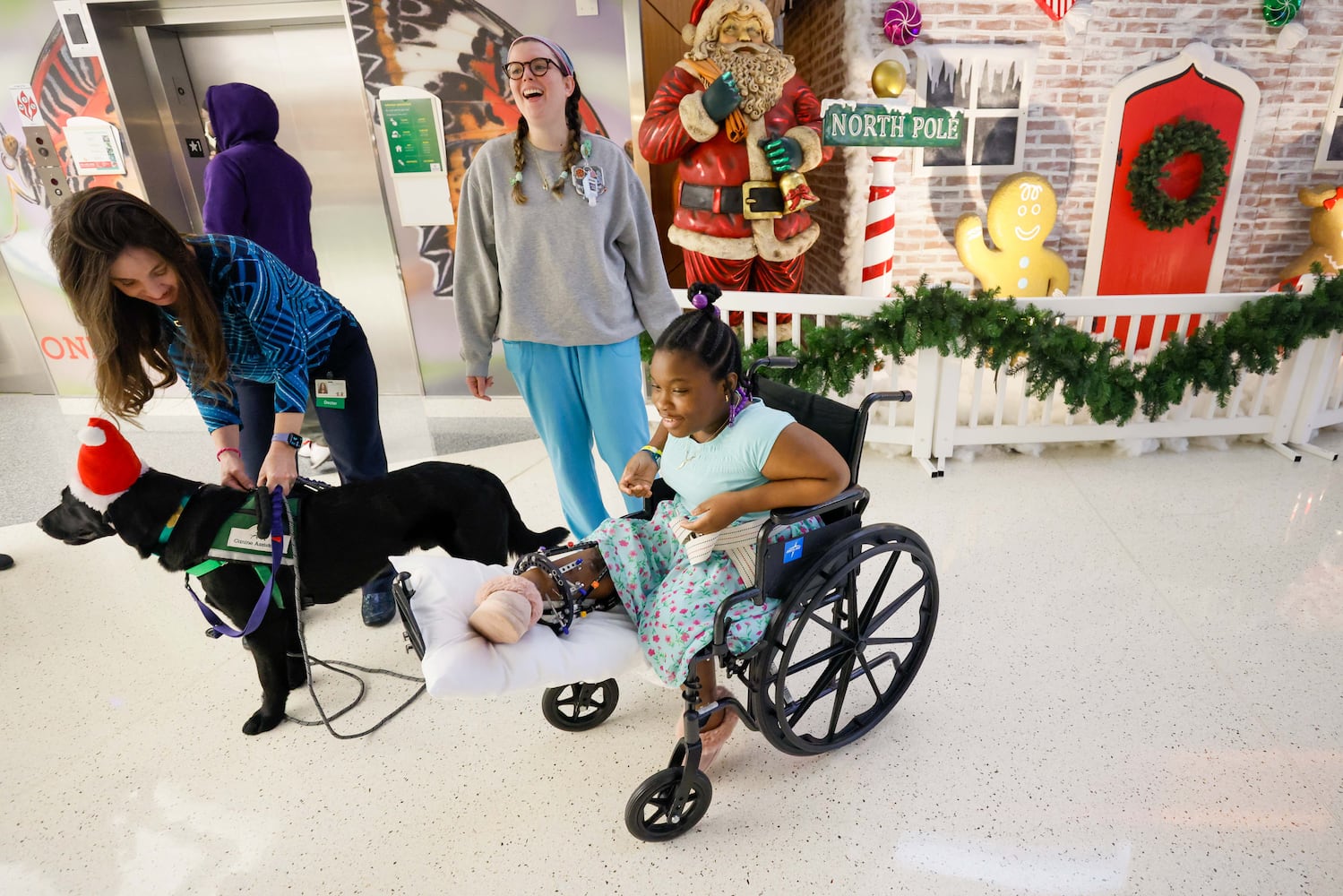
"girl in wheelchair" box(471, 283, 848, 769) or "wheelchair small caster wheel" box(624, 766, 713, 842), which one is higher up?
"girl in wheelchair" box(471, 283, 848, 769)

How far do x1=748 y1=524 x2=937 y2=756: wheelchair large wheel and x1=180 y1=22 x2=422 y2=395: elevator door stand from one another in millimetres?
3120

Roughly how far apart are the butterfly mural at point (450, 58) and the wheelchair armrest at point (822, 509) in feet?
8.46

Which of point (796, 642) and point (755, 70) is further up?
point (755, 70)

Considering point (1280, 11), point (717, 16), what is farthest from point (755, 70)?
point (1280, 11)

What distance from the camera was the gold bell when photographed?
9.82 feet

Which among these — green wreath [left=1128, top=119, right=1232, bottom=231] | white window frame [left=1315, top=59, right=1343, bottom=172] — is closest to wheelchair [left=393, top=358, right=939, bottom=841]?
green wreath [left=1128, top=119, right=1232, bottom=231]

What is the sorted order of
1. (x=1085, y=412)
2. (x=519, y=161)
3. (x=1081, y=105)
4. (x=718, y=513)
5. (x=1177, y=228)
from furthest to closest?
(x=1177, y=228) < (x=1081, y=105) < (x=1085, y=412) < (x=519, y=161) < (x=718, y=513)

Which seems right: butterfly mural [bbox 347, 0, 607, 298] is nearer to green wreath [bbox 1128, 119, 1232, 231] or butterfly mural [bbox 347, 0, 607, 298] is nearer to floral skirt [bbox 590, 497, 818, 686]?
floral skirt [bbox 590, 497, 818, 686]

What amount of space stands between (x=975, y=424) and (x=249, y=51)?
13.0ft

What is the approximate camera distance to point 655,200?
4.17 m

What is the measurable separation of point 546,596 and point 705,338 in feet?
1.93

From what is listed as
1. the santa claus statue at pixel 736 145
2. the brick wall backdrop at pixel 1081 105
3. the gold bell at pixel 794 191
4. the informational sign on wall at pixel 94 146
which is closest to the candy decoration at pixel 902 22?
the brick wall backdrop at pixel 1081 105

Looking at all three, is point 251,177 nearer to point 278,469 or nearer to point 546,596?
point 278,469

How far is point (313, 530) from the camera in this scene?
1669mm
